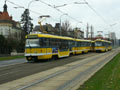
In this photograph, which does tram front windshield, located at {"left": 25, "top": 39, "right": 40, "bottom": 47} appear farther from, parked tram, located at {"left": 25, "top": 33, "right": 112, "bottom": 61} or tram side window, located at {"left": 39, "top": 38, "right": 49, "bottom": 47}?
tram side window, located at {"left": 39, "top": 38, "right": 49, "bottom": 47}

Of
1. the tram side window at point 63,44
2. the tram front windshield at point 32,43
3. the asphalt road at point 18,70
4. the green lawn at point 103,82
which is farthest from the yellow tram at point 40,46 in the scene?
the green lawn at point 103,82

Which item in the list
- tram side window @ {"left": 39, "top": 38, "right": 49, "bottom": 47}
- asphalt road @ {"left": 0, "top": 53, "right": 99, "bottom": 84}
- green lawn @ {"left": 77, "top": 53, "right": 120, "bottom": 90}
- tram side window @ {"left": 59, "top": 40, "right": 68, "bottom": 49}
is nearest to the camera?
green lawn @ {"left": 77, "top": 53, "right": 120, "bottom": 90}

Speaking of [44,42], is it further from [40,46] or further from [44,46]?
[40,46]

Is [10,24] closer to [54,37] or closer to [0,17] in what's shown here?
[0,17]

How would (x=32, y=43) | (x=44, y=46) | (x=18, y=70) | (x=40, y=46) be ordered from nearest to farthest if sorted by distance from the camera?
1. (x=18, y=70)
2. (x=40, y=46)
3. (x=32, y=43)
4. (x=44, y=46)

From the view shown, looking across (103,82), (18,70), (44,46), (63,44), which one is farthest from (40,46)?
(103,82)

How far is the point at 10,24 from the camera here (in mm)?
99500

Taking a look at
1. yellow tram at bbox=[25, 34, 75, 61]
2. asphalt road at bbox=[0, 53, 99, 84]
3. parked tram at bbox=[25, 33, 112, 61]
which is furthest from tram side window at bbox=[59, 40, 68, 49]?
asphalt road at bbox=[0, 53, 99, 84]

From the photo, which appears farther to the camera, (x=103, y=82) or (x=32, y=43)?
(x=32, y=43)

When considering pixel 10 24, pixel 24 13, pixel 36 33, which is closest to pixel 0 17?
pixel 10 24

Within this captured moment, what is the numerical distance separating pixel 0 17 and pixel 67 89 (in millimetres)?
101087

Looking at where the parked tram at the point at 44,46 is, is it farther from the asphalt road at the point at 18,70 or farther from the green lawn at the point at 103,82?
the green lawn at the point at 103,82

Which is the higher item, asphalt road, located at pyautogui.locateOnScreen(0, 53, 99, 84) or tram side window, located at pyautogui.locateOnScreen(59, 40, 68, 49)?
tram side window, located at pyautogui.locateOnScreen(59, 40, 68, 49)

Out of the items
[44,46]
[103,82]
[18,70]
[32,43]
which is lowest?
[18,70]
